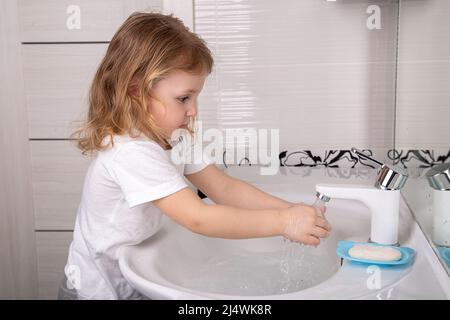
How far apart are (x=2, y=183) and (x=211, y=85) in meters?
0.69

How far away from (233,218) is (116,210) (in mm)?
234

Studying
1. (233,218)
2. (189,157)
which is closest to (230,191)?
(189,157)

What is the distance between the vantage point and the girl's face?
0.97 meters

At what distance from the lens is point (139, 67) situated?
976 millimetres

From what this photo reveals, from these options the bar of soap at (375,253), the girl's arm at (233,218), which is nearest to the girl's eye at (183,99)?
the girl's arm at (233,218)

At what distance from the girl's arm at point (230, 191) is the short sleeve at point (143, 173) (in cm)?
23

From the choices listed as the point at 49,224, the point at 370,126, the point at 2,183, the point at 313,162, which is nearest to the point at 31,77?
the point at 2,183

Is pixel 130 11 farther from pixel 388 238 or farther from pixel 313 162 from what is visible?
pixel 388 238

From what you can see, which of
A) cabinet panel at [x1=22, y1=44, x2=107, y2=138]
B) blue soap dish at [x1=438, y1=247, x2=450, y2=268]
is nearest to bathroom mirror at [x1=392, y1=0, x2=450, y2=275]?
blue soap dish at [x1=438, y1=247, x2=450, y2=268]

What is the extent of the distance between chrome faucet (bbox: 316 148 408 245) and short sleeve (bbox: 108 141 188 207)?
0.25 m

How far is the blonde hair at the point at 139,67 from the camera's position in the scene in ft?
3.18

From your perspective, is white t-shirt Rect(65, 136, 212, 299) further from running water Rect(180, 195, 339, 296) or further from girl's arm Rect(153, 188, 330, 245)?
running water Rect(180, 195, 339, 296)

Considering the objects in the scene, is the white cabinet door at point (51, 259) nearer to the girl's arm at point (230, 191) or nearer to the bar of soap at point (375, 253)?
the girl's arm at point (230, 191)

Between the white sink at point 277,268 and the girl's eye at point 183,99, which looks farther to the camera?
the girl's eye at point 183,99
